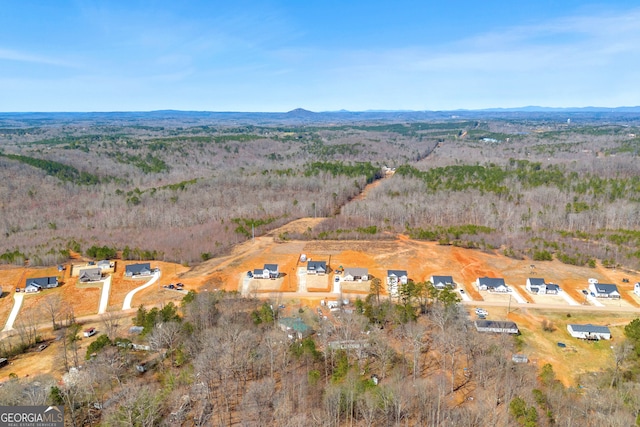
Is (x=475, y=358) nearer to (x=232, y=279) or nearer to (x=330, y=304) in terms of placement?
(x=330, y=304)

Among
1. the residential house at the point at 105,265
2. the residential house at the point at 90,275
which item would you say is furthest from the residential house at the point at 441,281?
the residential house at the point at 105,265

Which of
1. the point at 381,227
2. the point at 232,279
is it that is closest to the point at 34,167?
the point at 232,279

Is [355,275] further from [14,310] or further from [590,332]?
[14,310]

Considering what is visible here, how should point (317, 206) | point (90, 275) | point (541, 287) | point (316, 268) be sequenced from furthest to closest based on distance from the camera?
1. point (317, 206)
2. point (316, 268)
3. point (90, 275)
4. point (541, 287)

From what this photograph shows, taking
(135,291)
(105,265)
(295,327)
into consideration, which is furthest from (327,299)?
(105,265)

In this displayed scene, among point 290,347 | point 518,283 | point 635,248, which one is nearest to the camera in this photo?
point 290,347

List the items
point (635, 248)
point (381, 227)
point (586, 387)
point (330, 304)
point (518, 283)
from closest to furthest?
point (586, 387), point (330, 304), point (518, 283), point (635, 248), point (381, 227)

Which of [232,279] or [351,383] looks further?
[232,279]
